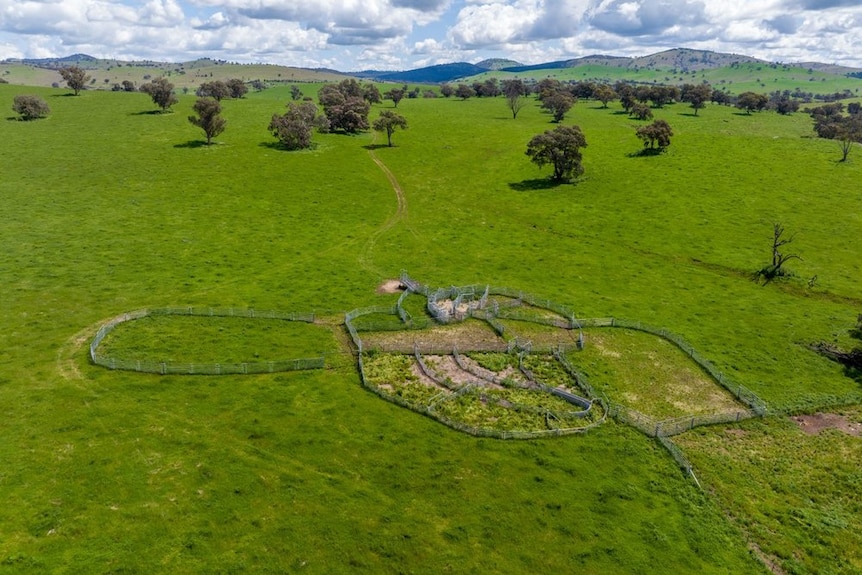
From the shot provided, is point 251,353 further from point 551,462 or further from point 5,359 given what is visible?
point 551,462

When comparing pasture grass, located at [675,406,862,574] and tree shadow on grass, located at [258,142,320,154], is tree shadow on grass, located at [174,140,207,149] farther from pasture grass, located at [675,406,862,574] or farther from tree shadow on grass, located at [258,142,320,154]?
pasture grass, located at [675,406,862,574]

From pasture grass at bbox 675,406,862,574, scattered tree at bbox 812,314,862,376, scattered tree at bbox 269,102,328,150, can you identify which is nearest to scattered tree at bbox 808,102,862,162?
scattered tree at bbox 812,314,862,376

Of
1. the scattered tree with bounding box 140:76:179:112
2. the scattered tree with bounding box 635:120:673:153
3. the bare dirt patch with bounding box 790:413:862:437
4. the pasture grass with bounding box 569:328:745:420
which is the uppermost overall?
the scattered tree with bounding box 140:76:179:112

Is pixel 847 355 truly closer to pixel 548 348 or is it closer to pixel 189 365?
pixel 548 348

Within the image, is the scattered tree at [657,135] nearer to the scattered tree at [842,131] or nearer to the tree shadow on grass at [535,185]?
the tree shadow on grass at [535,185]

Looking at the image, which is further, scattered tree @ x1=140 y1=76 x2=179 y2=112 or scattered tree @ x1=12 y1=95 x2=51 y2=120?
scattered tree @ x1=140 y1=76 x2=179 y2=112
